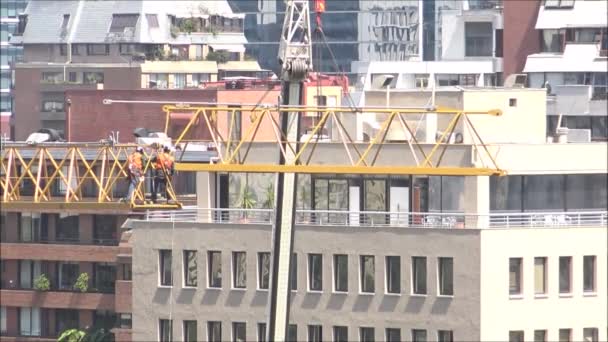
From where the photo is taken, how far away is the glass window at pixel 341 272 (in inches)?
3433

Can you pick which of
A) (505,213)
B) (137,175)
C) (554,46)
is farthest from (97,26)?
(505,213)

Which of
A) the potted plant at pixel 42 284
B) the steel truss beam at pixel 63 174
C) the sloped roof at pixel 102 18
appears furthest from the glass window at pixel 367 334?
the sloped roof at pixel 102 18

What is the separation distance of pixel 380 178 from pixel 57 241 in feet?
66.2

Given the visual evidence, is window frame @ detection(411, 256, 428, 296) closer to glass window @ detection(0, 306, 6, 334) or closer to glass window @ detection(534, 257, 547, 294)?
glass window @ detection(534, 257, 547, 294)

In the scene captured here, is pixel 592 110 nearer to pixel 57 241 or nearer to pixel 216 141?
pixel 57 241

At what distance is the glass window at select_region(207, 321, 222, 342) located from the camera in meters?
89.0

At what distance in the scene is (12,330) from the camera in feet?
350

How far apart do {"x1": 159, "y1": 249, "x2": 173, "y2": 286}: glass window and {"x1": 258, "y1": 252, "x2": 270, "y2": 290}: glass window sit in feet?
10.2

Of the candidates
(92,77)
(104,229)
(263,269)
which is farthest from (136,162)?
(92,77)

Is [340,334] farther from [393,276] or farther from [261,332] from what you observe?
[261,332]

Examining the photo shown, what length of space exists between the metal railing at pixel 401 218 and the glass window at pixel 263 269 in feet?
3.31

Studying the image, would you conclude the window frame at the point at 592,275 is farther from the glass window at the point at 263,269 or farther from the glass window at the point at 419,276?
the glass window at the point at 263,269

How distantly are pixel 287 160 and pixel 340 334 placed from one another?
9975mm

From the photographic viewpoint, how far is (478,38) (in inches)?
4589
